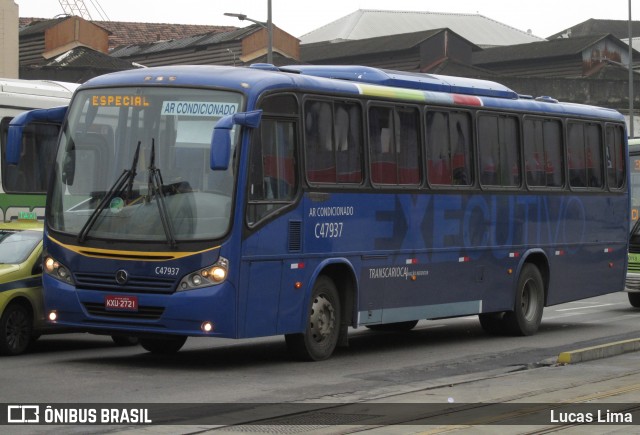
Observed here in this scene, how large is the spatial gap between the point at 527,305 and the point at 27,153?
783 centimetres

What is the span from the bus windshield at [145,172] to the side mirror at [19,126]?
596 mm

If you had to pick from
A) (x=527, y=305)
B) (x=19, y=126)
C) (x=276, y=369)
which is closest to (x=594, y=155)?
(x=527, y=305)

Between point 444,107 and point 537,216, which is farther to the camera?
point 537,216

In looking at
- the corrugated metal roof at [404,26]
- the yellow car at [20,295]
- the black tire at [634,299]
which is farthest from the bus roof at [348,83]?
the corrugated metal roof at [404,26]

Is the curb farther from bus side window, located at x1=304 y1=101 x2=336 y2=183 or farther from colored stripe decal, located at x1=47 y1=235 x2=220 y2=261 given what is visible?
colored stripe decal, located at x1=47 y1=235 x2=220 y2=261

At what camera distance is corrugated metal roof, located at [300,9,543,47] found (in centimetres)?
9950

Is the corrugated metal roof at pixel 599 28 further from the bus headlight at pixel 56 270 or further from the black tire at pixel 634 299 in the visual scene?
the bus headlight at pixel 56 270

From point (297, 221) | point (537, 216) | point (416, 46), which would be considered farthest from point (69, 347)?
point (416, 46)

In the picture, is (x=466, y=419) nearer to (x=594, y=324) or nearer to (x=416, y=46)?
(x=594, y=324)

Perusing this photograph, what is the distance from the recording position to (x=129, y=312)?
46.6ft

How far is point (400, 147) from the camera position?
1717 cm

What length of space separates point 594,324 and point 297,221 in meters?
9.51

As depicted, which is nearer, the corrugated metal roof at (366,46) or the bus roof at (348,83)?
the bus roof at (348,83)

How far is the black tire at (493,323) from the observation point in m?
20.3
